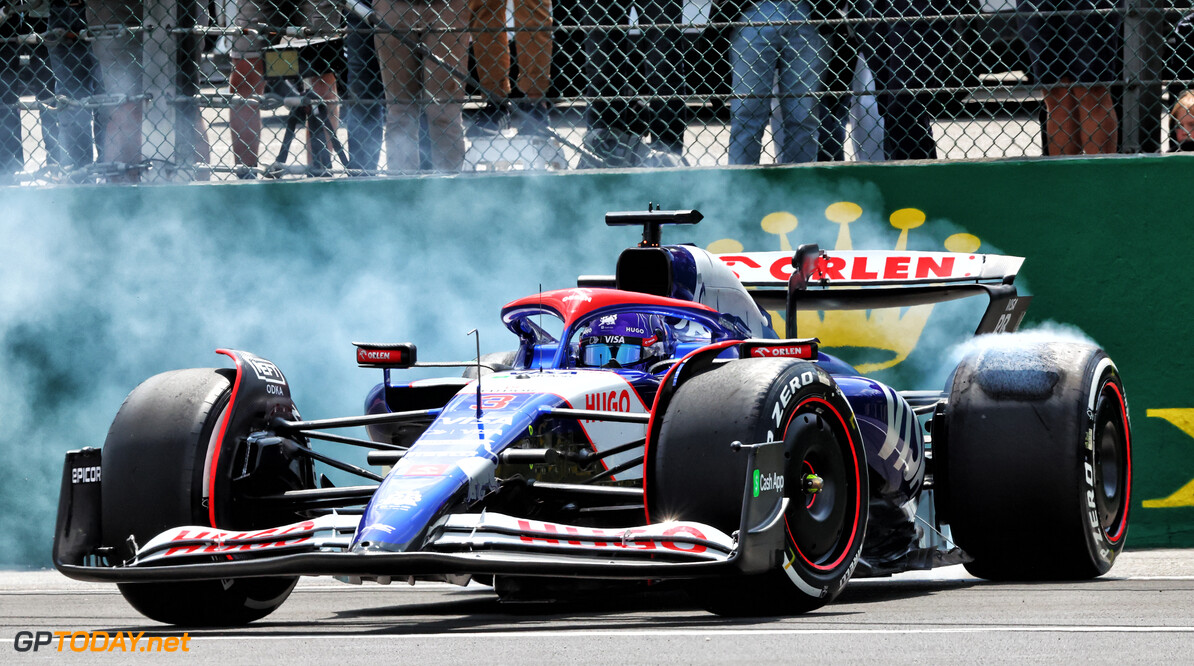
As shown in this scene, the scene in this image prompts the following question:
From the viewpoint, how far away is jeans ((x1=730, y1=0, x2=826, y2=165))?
8.40 metres

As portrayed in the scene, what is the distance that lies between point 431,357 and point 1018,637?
441 cm

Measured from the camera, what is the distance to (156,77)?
862 centimetres

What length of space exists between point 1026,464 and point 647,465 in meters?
1.92

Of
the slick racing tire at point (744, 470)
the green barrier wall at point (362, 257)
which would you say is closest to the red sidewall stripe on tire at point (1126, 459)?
the green barrier wall at point (362, 257)

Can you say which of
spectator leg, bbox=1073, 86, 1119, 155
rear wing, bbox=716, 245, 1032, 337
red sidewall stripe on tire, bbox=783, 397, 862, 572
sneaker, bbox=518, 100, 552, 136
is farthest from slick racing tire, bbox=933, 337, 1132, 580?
sneaker, bbox=518, 100, 552, 136

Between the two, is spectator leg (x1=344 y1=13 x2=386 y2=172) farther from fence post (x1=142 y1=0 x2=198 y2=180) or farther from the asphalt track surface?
the asphalt track surface

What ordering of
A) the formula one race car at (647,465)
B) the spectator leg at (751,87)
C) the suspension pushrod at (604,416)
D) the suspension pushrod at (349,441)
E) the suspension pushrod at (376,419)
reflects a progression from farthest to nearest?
1. the spectator leg at (751,87)
2. the suspension pushrod at (349,441)
3. the suspension pushrod at (376,419)
4. the suspension pushrod at (604,416)
5. the formula one race car at (647,465)

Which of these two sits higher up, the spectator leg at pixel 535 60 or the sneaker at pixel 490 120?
the spectator leg at pixel 535 60

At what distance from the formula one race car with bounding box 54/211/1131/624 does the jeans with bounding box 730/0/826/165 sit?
3.94 ft

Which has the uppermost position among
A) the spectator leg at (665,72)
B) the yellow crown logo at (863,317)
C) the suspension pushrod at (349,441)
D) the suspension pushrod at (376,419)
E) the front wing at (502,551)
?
the spectator leg at (665,72)

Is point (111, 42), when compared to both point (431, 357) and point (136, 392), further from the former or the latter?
point (136, 392)

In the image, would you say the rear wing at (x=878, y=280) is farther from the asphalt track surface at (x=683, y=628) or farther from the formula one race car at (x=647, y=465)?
the asphalt track surface at (x=683, y=628)

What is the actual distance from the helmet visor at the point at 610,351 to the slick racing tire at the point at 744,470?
2.97 feet

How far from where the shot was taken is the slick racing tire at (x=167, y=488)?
555cm
